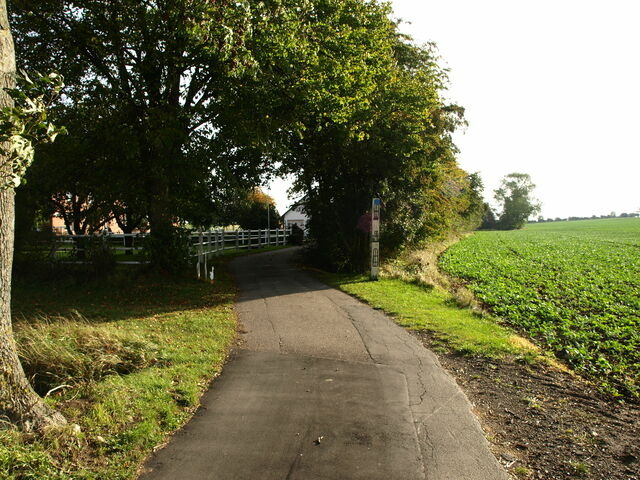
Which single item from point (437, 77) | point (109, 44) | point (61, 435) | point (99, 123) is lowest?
point (61, 435)

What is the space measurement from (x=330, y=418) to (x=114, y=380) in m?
2.86

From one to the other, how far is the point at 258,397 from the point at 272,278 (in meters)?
12.0

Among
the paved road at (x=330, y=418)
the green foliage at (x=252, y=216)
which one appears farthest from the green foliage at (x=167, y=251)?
the green foliage at (x=252, y=216)

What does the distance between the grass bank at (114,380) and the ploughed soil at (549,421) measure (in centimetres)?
361

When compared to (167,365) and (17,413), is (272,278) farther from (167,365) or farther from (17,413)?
(17,413)

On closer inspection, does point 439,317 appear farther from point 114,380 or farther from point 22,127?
point 22,127

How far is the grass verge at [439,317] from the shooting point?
28.5 ft

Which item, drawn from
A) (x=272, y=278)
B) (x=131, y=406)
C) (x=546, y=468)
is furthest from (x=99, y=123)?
(x=546, y=468)

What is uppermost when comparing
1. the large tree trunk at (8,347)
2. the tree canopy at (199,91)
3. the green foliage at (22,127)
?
the tree canopy at (199,91)

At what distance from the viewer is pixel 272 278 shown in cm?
1791

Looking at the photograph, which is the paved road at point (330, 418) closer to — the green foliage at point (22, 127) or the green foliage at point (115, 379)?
the green foliage at point (115, 379)

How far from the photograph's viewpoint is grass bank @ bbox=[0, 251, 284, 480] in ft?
13.9

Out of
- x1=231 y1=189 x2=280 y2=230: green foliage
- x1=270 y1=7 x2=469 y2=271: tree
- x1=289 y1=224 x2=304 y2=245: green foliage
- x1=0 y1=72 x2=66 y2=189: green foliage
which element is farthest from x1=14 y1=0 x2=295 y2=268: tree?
x1=231 y1=189 x2=280 y2=230: green foliage

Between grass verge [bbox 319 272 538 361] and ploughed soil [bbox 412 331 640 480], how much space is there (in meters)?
0.71
